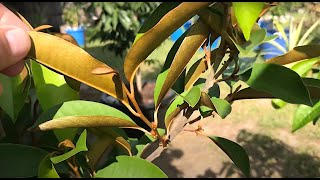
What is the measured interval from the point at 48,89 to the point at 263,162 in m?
1.62

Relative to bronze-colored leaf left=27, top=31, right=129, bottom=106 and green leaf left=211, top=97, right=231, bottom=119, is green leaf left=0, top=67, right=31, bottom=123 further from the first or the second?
green leaf left=211, top=97, right=231, bottom=119

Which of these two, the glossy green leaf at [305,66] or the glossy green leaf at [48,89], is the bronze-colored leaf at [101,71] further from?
the glossy green leaf at [305,66]

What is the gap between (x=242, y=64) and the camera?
21.8 inches

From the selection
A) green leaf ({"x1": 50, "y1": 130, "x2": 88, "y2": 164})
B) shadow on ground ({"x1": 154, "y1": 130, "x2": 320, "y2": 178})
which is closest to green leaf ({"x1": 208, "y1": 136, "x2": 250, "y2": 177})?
green leaf ({"x1": 50, "y1": 130, "x2": 88, "y2": 164})

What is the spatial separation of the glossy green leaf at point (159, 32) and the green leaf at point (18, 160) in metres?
0.18

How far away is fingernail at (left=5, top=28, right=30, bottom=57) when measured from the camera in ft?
1.23

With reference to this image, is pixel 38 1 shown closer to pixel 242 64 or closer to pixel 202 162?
pixel 202 162

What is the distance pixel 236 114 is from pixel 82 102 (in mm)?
2030

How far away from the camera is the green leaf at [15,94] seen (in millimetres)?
572

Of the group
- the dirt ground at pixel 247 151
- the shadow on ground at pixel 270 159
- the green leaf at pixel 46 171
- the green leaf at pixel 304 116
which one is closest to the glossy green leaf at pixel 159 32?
the green leaf at pixel 46 171

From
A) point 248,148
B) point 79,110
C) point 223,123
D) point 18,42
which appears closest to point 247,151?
point 248,148

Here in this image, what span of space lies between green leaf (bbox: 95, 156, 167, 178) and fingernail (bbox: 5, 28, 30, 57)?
0.56 feet

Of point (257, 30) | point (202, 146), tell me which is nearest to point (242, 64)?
point (257, 30)

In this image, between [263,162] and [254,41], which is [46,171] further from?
[263,162]
